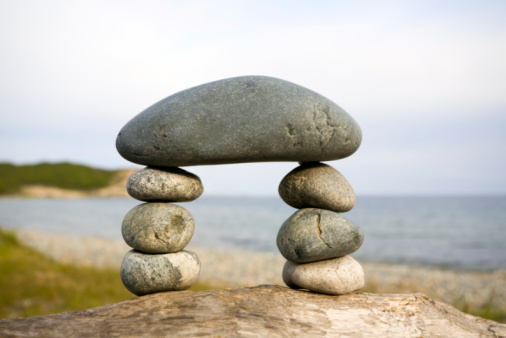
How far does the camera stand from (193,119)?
11.8 ft

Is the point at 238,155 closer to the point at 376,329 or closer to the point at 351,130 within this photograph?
the point at 351,130

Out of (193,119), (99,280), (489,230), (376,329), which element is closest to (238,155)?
(193,119)

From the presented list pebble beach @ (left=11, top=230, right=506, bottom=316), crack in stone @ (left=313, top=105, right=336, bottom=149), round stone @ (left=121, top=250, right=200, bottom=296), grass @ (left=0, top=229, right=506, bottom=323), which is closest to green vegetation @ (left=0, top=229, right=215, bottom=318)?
grass @ (left=0, top=229, right=506, bottom=323)

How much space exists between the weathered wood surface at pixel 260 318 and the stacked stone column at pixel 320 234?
7.3 inches

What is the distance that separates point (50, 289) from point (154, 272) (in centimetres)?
515

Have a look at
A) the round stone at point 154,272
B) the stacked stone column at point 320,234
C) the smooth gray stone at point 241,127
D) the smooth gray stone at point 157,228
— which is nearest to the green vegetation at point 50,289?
the round stone at point 154,272

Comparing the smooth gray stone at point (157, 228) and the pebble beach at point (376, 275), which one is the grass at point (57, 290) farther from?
the smooth gray stone at point (157, 228)

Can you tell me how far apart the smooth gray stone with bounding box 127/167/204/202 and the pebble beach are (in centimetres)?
572

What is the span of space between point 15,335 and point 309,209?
277 centimetres

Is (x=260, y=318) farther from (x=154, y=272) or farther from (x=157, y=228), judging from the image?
(x=157, y=228)

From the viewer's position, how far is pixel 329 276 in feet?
12.3

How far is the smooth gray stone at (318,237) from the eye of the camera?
12.1 ft

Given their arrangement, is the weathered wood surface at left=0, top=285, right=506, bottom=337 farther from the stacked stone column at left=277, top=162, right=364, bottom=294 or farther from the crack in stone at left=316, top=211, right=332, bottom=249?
the crack in stone at left=316, top=211, right=332, bottom=249

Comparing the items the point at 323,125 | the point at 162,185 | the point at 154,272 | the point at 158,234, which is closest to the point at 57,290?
the point at 154,272
